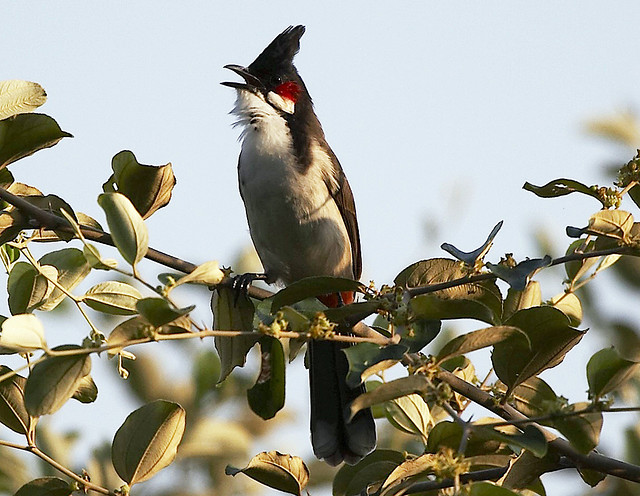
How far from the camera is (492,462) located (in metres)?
1.58

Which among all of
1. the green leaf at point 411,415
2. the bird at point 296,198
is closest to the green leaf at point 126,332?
the green leaf at point 411,415

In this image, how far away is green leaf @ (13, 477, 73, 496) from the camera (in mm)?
1480

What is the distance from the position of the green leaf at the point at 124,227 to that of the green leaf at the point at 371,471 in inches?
25.0

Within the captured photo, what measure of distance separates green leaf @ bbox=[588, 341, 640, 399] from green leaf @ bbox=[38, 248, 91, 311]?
38.2 inches

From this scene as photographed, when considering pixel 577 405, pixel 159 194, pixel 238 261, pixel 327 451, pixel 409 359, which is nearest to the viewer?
pixel 409 359

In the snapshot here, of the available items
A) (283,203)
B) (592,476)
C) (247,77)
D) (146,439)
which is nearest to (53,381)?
(146,439)

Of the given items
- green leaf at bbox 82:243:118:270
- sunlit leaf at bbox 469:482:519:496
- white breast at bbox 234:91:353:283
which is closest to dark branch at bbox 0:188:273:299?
green leaf at bbox 82:243:118:270

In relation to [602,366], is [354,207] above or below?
above

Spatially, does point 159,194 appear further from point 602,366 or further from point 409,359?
point 602,366

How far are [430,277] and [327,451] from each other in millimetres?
943

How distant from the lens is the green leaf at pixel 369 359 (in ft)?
4.03

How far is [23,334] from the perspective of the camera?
3.99ft

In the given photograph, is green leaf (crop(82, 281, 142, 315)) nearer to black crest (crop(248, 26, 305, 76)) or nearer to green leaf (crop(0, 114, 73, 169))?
green leaf (crop(0, 114, 73, 169))

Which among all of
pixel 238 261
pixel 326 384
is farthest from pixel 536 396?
pixel 238 261
